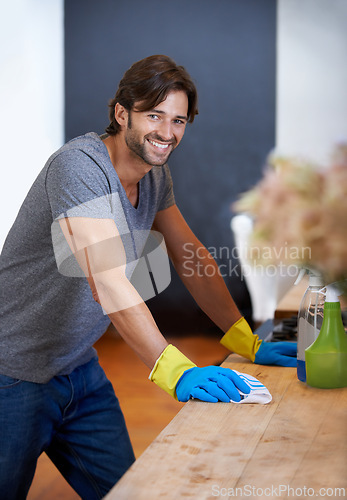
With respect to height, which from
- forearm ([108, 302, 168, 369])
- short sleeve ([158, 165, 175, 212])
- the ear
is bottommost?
forearm ([108, 302, 168, 369])

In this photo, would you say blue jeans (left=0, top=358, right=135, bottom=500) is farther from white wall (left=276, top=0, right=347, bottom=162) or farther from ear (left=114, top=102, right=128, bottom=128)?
white wall (left=276, top=0, right=347, bottom=162)

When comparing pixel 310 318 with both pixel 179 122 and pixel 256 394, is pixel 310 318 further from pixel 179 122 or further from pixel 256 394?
pixel 179 122

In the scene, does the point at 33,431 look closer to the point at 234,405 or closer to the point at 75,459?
the point at 75,459

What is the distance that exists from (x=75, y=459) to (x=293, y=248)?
1.01 meters

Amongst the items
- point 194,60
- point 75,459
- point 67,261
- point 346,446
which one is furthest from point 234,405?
point 194,60

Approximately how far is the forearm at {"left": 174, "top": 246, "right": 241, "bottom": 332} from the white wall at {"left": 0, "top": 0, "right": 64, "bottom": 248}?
2.50 meters

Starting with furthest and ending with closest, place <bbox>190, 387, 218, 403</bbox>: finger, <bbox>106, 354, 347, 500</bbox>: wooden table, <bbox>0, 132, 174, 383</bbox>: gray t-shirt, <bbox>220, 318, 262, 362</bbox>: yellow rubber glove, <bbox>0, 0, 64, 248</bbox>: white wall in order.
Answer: <bbox>0, 0, 64, 248</bbox>: white wall
<bbox>220, 318, 262, 362</bbox>: yellow rubber glove
<bbox>0, 132, 174, 383</bbox>: gray t-shirt
<bbox>190, 387, 218, 403</bbox>: finger
<bbox>106, 354, 347, 500</bbox>: wooden table

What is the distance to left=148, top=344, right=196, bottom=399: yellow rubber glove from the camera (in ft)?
3.29

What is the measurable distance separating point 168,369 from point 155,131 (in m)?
0.59

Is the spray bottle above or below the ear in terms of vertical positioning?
below

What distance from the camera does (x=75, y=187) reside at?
110 centimetres

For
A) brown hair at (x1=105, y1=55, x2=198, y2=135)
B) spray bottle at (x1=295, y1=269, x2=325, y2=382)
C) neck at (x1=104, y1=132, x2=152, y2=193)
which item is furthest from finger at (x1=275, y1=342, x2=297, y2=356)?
brown hair at (x1=105, y1=55, x2=198, y2=135)

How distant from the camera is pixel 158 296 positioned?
435 cm

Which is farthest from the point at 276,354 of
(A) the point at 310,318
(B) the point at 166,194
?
(B) the point at 166,194
